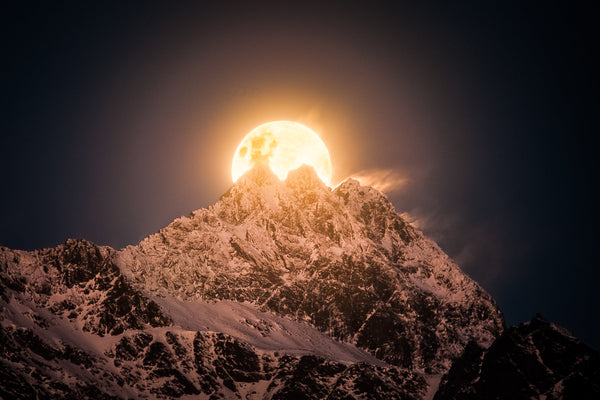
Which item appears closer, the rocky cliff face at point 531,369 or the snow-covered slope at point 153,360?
the rocky cliff face at point 531,369

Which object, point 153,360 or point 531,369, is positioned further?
point 153,360

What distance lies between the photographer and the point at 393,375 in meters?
191

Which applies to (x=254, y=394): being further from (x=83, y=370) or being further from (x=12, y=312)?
(x=12, y=312)

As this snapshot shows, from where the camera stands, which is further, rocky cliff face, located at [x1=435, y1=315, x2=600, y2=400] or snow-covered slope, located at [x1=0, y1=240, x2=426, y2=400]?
snow-covered slope, located at [x1=0, y1=240, x2=426, y2=400]

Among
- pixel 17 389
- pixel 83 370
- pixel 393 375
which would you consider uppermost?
pixel 393 375

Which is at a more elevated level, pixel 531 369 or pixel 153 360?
pixel 531 369

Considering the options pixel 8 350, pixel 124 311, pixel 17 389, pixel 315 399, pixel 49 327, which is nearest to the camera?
pixel 17 389

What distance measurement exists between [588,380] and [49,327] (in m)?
153

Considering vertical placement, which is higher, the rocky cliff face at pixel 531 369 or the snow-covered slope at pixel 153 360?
the rocky cliff face at pixel 531 369

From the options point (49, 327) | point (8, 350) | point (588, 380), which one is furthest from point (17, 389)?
point (588, 380)

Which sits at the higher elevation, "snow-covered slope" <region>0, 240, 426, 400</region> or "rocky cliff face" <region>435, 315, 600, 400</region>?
"rocky cliff face" <region>435, 315, 600, 400</region>

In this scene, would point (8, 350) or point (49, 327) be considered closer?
point (8, 350)

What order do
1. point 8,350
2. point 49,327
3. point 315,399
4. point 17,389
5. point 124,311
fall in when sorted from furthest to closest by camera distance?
point 124,311
point 49,327
point 315,399
point 8,350
point 17,389

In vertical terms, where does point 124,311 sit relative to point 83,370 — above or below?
above
